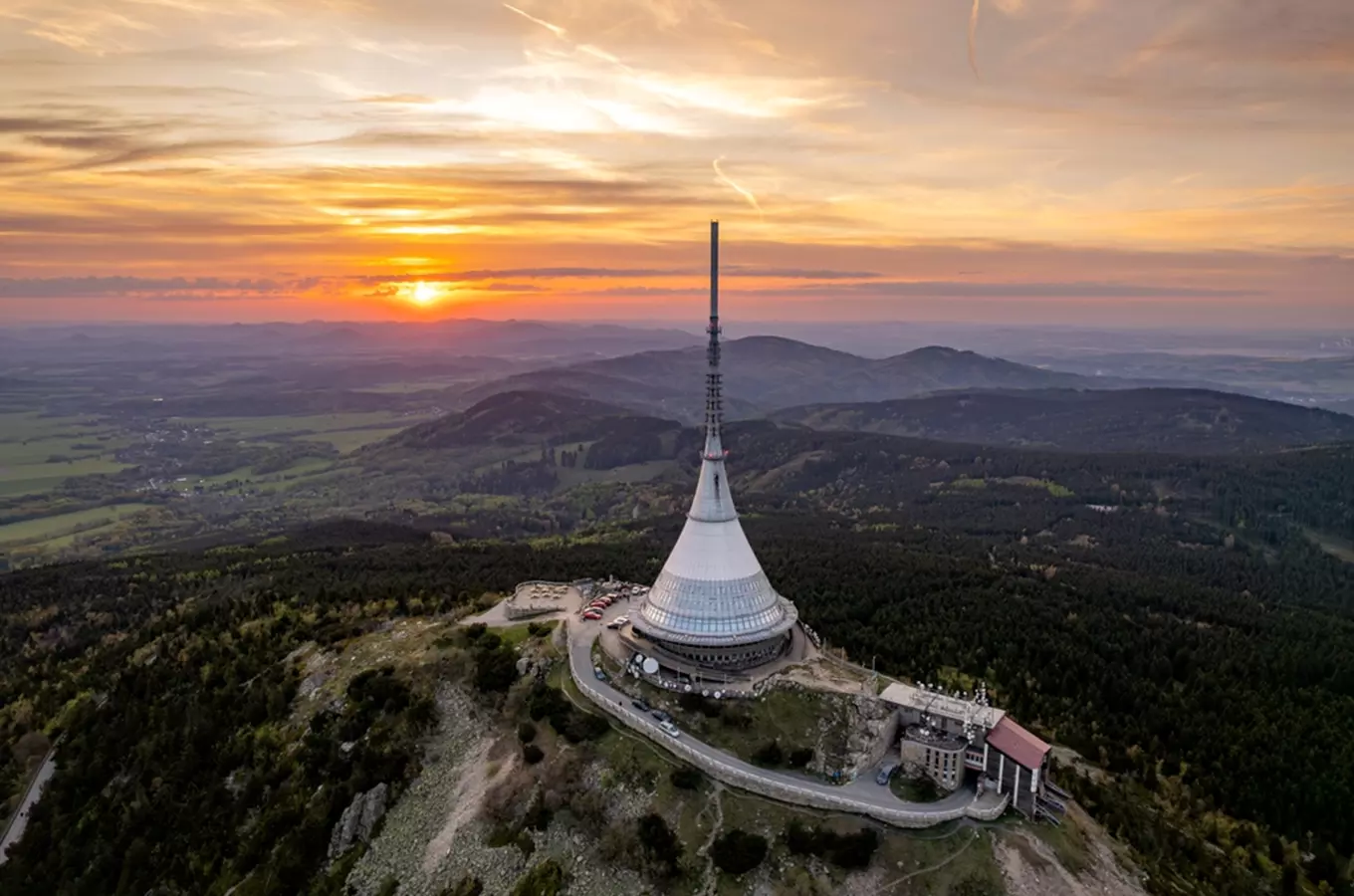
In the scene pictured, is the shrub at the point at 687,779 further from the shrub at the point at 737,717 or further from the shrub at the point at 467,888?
the shrub at the point at 467,888

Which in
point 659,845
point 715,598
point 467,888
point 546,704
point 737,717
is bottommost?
point 467,888

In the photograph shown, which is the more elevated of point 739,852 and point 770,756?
point 770,756

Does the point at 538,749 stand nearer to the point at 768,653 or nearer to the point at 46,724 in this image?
the point at 768,653

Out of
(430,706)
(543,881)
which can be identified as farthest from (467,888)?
(430,706)

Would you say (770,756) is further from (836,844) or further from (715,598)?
(715,598)

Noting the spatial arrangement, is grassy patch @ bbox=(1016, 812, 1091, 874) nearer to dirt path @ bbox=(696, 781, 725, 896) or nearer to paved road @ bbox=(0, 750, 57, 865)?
dirt path @ bbox=(696, 781, 725, 896)

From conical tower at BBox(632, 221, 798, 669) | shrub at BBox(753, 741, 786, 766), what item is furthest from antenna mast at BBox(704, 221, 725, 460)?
shrub at BBox(753, 741, 786, 766)

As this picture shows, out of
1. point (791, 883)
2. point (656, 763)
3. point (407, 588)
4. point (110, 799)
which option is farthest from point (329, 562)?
point (791, 883)

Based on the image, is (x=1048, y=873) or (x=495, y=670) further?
(x=495, y=670)
